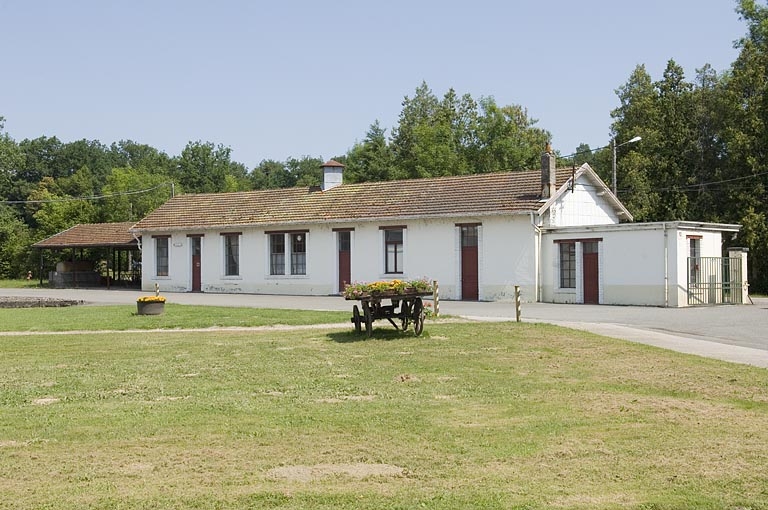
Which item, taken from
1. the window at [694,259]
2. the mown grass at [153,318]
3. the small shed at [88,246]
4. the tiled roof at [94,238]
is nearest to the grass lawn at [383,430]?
the mown grass at [153,318]

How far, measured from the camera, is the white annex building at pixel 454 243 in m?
29.6

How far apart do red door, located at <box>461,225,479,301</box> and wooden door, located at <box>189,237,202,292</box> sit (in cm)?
1357

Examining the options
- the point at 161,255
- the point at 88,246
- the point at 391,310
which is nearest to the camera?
the point at 391,310

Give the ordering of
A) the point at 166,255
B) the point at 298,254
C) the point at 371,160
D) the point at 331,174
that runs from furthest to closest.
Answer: the point at 371,160 → the point at 166,255 → the point at 331,174 → the point at 298,254

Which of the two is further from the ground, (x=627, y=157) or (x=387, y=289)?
(x=627, y=157)

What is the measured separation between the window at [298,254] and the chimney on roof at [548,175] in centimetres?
1064

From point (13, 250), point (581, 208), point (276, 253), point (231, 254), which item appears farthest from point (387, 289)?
point (13, 250)

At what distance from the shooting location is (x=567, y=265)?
3114cm

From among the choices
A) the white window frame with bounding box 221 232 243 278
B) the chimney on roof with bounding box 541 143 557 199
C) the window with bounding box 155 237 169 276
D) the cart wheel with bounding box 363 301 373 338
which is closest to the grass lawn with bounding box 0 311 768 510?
the cart wheel with bounding box 363 301 373 338

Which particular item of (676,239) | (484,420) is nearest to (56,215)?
(676,239)

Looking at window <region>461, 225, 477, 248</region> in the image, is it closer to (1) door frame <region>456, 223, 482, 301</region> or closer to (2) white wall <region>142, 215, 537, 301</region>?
(1) door frame <region>456, 223, 482, 301</region>

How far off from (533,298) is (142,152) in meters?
111

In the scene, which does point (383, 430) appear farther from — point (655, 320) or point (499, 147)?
point (499, 147)

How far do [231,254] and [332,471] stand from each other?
3370cm
